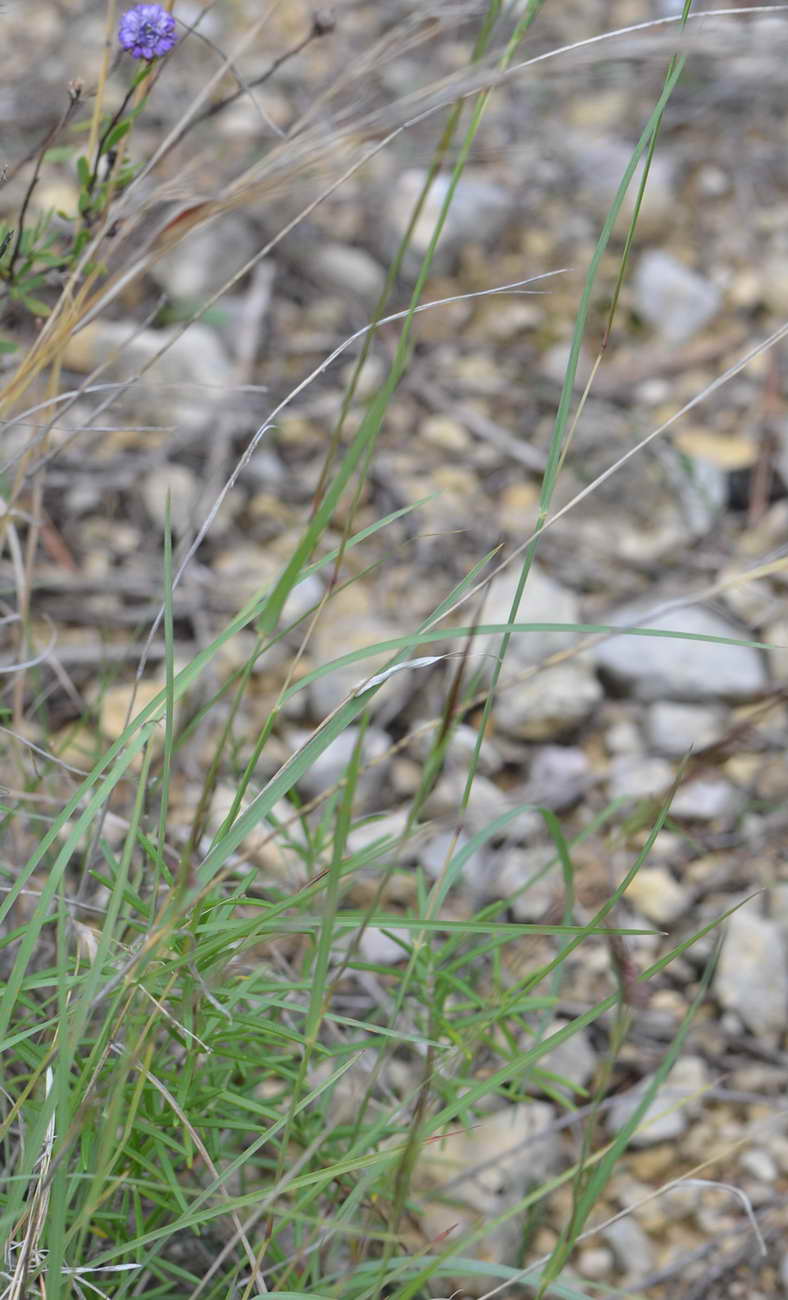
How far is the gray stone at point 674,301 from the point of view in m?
2.05

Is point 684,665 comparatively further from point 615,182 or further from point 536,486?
point 615,182

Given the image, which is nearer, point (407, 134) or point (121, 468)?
point (121, 468)

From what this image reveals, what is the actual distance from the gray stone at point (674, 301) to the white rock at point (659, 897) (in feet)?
3.39

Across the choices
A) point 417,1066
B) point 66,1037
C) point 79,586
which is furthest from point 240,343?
point 66,1037

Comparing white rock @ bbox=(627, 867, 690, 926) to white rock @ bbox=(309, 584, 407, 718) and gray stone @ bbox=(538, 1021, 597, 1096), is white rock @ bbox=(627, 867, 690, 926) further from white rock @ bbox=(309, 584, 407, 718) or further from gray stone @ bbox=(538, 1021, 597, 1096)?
white rock @ bbox=(309, 584, 407, 718)

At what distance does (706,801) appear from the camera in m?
1.48

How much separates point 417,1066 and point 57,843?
0.42 m

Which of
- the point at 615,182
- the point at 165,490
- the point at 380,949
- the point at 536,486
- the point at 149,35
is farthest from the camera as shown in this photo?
the point at 615,182

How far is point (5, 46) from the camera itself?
2.38 meters

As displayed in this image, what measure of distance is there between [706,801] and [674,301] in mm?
994

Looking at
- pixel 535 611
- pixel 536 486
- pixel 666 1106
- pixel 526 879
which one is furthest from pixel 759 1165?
pixel 536 486

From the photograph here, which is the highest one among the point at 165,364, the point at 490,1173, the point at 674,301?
the point at 165,364

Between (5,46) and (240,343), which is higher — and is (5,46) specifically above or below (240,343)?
above

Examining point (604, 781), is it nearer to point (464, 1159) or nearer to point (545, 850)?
point (545, 850)
